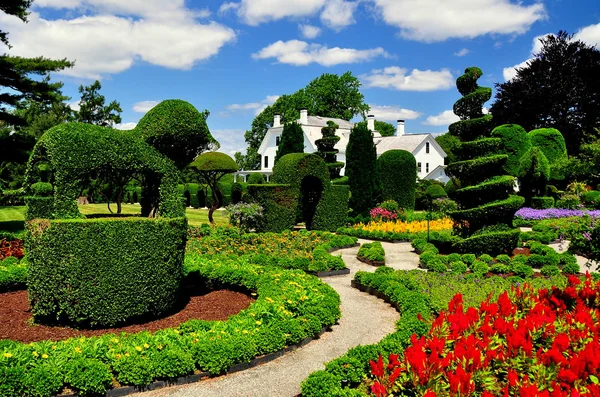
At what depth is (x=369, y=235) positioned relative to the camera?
64.0 feet

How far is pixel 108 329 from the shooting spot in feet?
23.9

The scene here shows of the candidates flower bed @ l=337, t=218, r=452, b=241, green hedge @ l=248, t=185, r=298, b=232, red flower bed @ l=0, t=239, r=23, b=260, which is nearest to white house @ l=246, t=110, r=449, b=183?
flower bed @ l=337, t=218, r=452, b=241

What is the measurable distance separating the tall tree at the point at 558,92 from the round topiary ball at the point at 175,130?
40.1 m

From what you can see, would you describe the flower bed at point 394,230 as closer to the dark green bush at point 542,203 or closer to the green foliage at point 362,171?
the green foliage at point 362,171

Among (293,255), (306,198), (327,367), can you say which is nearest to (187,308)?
(327,367)

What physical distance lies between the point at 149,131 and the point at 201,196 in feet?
103

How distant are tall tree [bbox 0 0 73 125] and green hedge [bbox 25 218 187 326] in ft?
50.6

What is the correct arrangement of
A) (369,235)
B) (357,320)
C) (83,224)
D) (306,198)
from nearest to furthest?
1. (83,224)
2. (357,320)
3. (369,235)
4. (306,198)

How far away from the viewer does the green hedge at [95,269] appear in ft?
22.9

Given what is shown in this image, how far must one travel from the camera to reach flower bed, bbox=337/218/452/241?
18688 millimetres

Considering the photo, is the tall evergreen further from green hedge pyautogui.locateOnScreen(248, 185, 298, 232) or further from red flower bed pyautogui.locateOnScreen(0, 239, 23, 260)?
red flower bed pyautogui.locateOnScreen(0, 239, 23, 260)

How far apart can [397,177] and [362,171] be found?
3.14 m

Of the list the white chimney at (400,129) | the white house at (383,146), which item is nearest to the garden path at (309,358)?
the white house at (383,146)

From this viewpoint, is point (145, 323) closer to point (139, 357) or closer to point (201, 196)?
point (139, 357)
